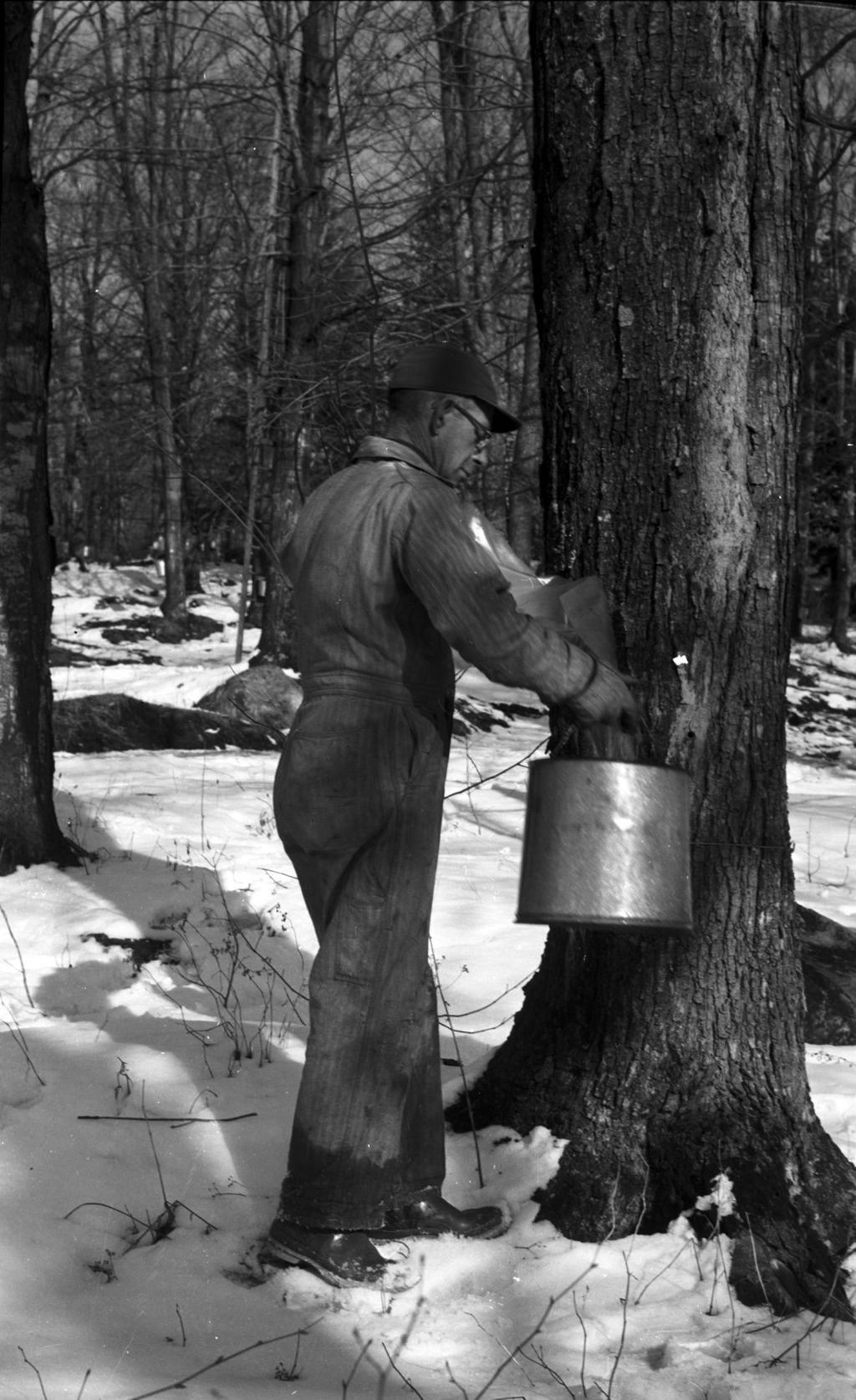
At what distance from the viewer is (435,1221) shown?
Result: 2969 mm

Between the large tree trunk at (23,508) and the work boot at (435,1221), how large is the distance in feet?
12.6

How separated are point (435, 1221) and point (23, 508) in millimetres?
4460

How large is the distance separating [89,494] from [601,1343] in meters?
31.6

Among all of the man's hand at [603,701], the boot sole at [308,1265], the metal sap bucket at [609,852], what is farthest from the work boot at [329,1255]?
the man's hand at [603,701]

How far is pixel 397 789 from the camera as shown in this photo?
9.49 ft

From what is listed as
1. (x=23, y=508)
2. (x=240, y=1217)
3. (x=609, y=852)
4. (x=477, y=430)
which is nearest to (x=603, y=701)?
(x=609, y=852)

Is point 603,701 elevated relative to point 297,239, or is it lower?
lower

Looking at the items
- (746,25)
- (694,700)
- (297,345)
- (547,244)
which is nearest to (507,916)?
(694,700)

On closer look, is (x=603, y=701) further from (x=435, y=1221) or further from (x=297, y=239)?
(x=297, y=239)

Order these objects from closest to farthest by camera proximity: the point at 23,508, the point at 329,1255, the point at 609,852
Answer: the point at 609,852
the point at 329,1255
the point at 23,508

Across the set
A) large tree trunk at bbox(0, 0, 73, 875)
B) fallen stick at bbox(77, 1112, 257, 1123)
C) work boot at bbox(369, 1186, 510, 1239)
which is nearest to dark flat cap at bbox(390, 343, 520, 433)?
work boot at bbox(369, 1186, 510, 1239)

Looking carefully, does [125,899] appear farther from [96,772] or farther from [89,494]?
[89,494]

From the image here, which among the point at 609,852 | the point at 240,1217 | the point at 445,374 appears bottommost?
the point at 240,1217

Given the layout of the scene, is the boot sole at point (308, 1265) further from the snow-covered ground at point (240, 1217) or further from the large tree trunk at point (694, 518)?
the large tree trunk at point (694, 518)
